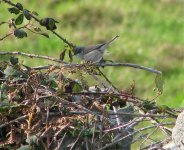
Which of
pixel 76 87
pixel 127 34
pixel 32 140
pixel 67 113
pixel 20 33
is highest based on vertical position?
pixel 127 34

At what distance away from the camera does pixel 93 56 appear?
4.15m

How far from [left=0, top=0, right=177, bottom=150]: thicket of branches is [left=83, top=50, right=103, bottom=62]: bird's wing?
80 centimetres

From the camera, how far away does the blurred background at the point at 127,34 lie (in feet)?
26.2

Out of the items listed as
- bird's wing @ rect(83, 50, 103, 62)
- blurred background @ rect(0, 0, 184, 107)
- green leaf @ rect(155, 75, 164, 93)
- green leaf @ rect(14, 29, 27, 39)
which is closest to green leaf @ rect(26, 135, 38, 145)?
green leaf @ rect(155, 75, 164, 93)

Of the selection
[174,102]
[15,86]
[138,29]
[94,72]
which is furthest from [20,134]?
[138,29]

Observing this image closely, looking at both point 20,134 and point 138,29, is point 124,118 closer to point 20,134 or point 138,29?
point 20,134

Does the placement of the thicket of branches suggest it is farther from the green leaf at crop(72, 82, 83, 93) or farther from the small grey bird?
the small grey bird

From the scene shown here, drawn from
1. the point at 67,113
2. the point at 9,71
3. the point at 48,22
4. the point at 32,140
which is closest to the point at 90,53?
the point at 48,22

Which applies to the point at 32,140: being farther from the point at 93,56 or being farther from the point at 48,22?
the point at 93,56

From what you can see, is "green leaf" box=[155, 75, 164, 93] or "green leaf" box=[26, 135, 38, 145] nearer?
"green leaf" box=[26, 135, 38, 145]

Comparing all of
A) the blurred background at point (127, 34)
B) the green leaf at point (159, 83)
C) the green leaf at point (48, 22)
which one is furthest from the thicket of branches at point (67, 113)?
the blurred background at point (127, 34)

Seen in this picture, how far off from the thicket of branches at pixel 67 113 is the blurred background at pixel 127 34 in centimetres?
396

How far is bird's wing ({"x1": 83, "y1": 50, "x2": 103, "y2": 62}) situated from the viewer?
410 centimetres

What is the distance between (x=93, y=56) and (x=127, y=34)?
17.4ft
